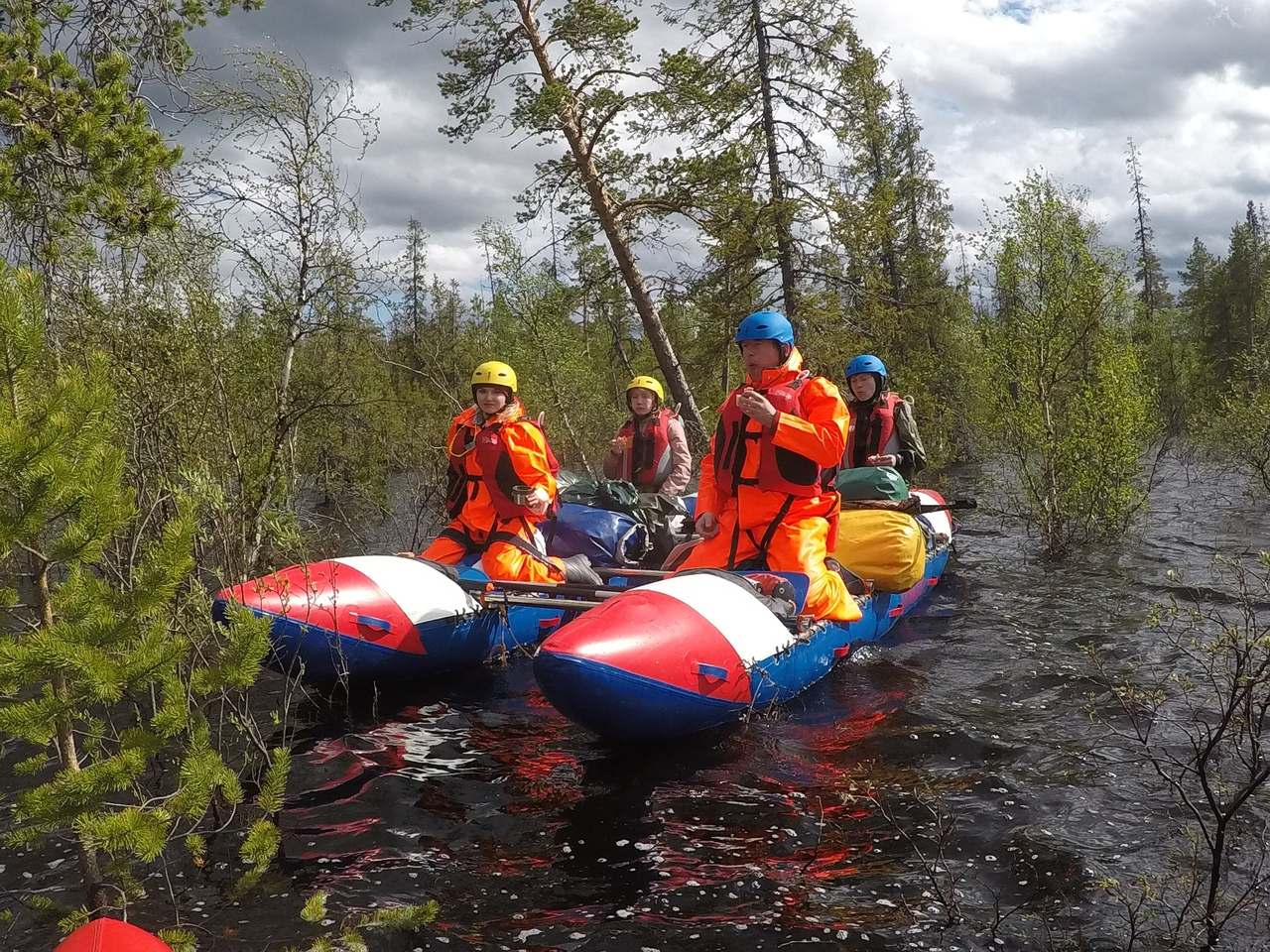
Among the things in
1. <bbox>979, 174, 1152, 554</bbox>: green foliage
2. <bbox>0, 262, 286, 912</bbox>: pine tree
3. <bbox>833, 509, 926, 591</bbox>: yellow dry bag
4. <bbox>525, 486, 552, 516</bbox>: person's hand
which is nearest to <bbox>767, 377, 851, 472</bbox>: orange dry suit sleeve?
<bbox>833, 509, 926, 591</bbox>: yellow dry bag

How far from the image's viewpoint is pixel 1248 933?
2.84 m

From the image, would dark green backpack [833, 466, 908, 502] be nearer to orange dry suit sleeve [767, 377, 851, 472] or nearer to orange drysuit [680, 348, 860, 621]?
orange drysuit [680, 348, 860, 621]

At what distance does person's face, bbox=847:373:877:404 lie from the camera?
333 inches

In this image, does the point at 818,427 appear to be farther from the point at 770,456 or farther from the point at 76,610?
the point at 76,610

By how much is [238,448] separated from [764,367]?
3.85 m

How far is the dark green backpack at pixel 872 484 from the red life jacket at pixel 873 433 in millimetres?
974

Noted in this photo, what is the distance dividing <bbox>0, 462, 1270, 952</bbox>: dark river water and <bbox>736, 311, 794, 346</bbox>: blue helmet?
2.40m

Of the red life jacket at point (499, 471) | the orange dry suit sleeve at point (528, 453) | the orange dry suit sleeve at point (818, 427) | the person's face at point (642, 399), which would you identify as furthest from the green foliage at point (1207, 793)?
the person's face at point (642, 399)

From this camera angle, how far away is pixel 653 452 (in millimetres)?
9492

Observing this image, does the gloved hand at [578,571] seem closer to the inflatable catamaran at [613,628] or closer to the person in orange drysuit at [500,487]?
the person in orange drysuit at [500,487]

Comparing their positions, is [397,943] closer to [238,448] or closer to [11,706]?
[11,706]

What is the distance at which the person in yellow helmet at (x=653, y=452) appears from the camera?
373 inches

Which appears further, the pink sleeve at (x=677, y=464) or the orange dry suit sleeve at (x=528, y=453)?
the pink sleeve at (x=677, y=464)

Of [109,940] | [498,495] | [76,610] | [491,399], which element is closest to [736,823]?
[109,940]
